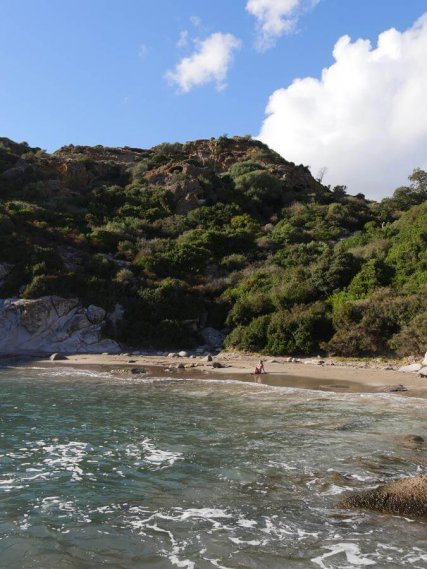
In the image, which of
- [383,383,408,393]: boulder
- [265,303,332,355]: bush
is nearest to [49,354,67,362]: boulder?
[265,303,332,355]: bush

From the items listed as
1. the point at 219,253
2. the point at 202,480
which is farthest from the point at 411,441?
the point at 219,253

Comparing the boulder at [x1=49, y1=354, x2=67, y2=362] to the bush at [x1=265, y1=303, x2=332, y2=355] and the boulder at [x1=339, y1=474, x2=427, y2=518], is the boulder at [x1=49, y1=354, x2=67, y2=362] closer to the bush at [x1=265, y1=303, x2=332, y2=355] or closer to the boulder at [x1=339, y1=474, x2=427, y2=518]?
the bush at [x1=265, y1=303, x2=332, y2=355]

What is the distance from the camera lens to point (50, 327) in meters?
28.2

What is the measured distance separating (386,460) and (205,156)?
62793 mm

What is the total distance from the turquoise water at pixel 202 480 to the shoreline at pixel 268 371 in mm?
2356

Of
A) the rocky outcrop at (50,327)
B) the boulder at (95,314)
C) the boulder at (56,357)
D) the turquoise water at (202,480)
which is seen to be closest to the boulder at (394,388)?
the turquoise water at (202,480)

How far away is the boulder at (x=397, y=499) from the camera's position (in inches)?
250

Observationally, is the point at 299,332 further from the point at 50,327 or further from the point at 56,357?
the point at 50,327

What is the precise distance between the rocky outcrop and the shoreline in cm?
162

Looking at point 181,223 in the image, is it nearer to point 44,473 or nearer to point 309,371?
point 309,371

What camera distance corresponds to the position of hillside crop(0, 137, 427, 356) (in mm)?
24812

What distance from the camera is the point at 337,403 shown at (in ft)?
46.6

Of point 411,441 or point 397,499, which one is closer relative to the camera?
point 397,499

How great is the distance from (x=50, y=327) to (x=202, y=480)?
22.6 m
